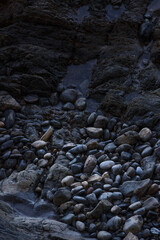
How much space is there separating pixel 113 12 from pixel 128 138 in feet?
6.47

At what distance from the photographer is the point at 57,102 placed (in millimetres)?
2820

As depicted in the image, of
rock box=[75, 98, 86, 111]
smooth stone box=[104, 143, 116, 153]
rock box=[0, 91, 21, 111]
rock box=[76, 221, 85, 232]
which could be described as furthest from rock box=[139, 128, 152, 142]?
rock box=[0, 91, 21, 111]

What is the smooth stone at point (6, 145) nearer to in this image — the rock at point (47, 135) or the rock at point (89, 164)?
the rock at point (47, 135)

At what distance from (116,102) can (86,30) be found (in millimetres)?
1160

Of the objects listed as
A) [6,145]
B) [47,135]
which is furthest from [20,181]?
[47,135]

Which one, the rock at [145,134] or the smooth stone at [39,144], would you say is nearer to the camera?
the rock at [145,134]

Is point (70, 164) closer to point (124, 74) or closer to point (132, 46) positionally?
point (124, 74)

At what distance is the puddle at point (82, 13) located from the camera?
3.21 meters

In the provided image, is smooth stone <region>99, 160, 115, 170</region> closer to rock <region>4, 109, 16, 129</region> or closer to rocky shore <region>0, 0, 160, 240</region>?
rocky shore <region>0, 0, 160, 240</region>

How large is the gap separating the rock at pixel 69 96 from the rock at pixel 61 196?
1.18m

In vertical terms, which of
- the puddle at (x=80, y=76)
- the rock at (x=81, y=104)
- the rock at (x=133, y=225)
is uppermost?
the puddle at (x=80, y=76)

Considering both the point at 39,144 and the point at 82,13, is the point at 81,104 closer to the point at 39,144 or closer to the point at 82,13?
the point at 39,144

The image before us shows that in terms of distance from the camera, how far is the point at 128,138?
2.26m

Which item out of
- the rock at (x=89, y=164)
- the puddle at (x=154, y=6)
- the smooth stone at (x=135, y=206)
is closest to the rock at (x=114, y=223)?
the smooth stone at (x=135, y=206)
